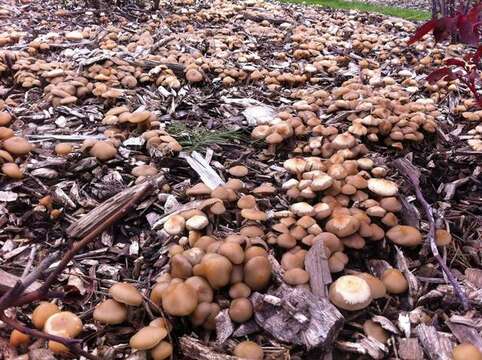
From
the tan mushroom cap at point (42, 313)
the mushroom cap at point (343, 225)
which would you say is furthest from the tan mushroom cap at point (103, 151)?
the mushroom cap at point (343, 225)

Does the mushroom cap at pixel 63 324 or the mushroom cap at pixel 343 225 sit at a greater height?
the mushroom cap at pixel 343 225

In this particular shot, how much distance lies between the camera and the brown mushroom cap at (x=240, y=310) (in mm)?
2324

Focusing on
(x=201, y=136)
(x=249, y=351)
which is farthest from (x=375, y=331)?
(x=201, y=136)

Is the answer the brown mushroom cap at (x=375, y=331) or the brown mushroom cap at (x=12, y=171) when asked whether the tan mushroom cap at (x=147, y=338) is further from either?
the brown mushroom cap at (x=12, y=171)

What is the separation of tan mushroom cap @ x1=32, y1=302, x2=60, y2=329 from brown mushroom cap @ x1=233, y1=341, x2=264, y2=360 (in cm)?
101

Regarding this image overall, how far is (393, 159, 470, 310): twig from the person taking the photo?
256 centimetres

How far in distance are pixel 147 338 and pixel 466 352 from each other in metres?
1.58

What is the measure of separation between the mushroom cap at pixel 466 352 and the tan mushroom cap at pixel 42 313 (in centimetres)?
210

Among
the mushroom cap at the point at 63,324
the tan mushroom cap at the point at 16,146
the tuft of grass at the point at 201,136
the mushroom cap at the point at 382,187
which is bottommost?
the mushroom cap at the point at 63,324

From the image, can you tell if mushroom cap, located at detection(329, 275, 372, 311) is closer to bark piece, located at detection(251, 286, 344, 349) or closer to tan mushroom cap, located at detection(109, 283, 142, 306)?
bark piece, located at detection(251, 286, 344, 349)

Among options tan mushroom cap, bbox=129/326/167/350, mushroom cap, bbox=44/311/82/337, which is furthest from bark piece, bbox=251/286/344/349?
mushroom cap, bbox=44/311/82/337

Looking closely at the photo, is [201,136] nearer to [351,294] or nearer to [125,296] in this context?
[125,296]

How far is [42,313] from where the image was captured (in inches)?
89.0

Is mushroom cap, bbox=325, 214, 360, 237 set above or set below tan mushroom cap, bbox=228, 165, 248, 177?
above
